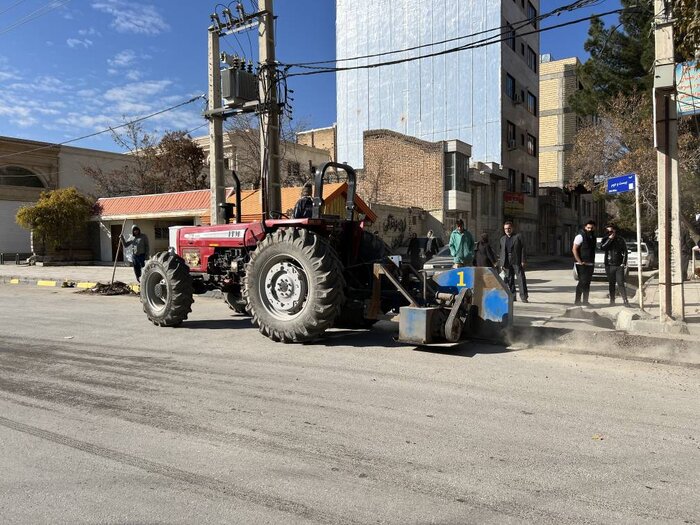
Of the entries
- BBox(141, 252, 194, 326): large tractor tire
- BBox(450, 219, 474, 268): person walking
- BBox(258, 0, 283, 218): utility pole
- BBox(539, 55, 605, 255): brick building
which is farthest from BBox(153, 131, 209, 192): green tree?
BBox(539, 55, 605, 255): brick building

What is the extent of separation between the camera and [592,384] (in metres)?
5.39

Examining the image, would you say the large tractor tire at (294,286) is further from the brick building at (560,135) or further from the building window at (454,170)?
the brick building at (560,135)

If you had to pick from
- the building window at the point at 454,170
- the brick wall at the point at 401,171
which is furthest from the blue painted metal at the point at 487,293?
the building window at the point at 454,170

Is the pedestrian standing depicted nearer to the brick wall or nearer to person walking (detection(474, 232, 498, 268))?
person walking (detection(474, 232, 498, 268))

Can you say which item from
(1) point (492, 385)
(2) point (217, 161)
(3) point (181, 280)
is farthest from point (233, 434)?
(2) point (217, 161)

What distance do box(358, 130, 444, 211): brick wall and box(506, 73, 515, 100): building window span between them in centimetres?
955

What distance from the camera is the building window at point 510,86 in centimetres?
3525

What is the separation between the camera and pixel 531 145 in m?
41.8

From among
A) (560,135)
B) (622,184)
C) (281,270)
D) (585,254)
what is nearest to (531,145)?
(560,135)

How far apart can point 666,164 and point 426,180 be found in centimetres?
2250

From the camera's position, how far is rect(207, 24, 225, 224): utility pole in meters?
13.7

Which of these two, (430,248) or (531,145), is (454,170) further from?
(531,145)

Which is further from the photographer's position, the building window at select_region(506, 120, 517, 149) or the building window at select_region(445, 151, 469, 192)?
the building window at select_region(506, 120, 517, 149)

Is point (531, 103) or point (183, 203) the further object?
point (531, 103)
